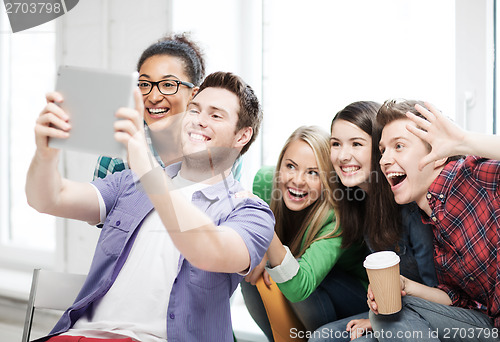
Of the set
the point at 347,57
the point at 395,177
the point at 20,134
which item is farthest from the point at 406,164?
the point at 20,134

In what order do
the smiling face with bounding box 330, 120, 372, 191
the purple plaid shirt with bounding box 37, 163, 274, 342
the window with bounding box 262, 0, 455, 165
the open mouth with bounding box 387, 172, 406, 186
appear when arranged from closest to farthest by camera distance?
the purple plaid shirt with bounding box 37, 163, 274, 342 → the open mouth with bounding box 387, 172, 406, 186 → the smiling face with bounding box 330, 120, 372, 191 → the window with bounding box 262, 0, 455, 165

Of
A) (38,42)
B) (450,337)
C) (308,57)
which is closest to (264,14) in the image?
(308,57)

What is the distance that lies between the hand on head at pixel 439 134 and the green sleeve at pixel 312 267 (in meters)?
0.37

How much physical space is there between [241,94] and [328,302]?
63 cm

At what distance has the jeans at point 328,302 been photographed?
138 cm

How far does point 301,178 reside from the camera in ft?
4.54

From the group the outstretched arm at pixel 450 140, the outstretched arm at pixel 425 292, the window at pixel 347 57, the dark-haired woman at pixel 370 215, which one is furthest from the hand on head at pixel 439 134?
the window at pixel 347 57

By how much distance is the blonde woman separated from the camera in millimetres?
1325

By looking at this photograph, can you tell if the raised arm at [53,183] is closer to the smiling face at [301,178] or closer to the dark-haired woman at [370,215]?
the smiling face at [301,178]

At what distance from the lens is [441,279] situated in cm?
126

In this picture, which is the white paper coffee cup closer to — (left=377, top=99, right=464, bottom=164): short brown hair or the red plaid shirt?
the red plaid shirt

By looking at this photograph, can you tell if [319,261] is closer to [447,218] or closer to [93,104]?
[447,218]

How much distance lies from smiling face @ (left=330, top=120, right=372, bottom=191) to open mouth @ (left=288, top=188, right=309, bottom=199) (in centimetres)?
12

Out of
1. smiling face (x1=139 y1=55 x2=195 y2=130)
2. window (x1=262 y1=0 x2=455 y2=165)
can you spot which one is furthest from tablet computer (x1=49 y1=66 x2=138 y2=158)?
window (x1=262 y1=0 x2=455 y2=165)
